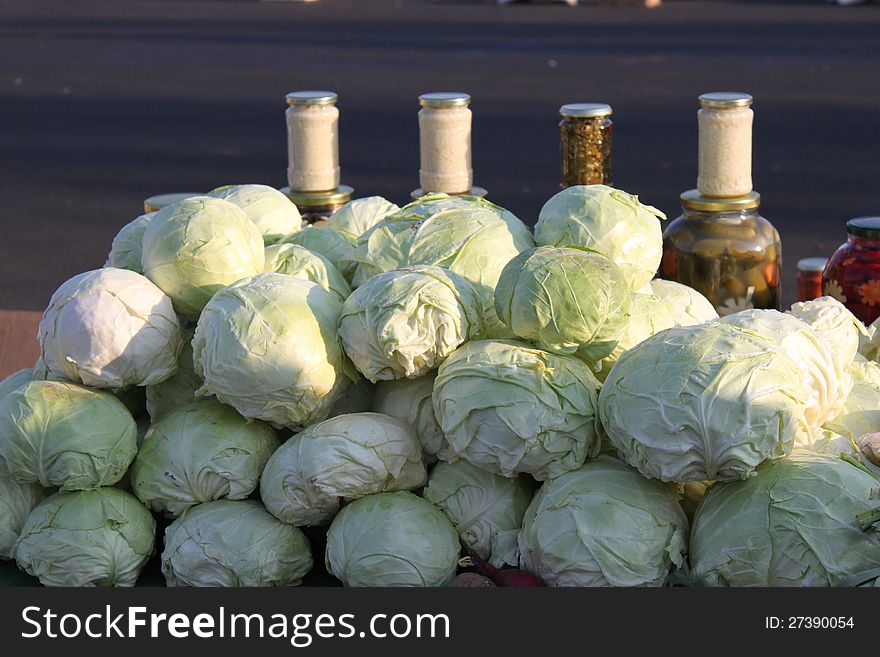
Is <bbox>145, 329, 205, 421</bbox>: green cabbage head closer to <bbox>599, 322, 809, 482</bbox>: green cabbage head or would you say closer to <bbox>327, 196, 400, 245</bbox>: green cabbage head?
<bbox>327, 196, 400, 245</bbox>: green cabbage head

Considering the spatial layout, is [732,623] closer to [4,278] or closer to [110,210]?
[4,278]

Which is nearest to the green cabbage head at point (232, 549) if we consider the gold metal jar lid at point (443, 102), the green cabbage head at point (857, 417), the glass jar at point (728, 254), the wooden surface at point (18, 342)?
the green cabbage head at point (857, 417)

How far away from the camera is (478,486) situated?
2.41 meters

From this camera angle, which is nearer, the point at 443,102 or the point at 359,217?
the point at 359,217

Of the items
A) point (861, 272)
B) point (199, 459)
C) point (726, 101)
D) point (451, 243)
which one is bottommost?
point (199, 459)

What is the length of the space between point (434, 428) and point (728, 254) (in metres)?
1.26

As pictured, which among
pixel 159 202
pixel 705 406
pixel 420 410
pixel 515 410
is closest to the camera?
pixel 705 406

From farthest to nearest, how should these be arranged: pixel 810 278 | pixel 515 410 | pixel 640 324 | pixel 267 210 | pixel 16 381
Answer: pixel 810 278, pixel 267 210, pixel 16 381, pixel 640 324, pixel 515 410

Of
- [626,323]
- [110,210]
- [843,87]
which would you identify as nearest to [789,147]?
[843,87]

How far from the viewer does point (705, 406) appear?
84.0 inches

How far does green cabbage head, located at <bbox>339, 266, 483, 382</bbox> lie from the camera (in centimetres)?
234

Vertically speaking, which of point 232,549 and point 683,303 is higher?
point 683,303

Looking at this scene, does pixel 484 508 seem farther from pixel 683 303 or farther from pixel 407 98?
pixel 407 98

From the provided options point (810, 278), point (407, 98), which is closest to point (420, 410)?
point (810, 278)
